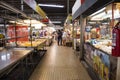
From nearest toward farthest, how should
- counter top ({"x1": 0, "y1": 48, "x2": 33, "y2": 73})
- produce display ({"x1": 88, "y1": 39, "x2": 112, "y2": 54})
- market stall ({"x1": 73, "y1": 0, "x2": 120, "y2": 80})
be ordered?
counter top ({"x1": 0, "y1": 48, "x2": 33, "y2": 73}), market stall ({"x1": 73, "y1": 0, "x2": 120, "y2": 80}), produce display ({"x1": 88, "y1": 39, "x2": 112, "y2": 54})

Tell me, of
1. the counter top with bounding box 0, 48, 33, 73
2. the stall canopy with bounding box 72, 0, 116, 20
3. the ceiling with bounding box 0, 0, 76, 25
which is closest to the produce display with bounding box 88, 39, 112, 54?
the stall canopy with bounding box 72, 0, 116, 20

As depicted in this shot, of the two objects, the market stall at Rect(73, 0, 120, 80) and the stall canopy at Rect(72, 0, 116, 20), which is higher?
the stall canopy at Rect(72, 0, 116, 20)

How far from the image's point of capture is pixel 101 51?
4.47 metres

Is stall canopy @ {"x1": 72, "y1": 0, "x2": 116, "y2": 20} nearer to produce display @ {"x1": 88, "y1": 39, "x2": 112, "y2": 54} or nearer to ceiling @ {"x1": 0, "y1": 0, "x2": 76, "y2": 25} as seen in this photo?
produce display @ {"x1": 88, "y1": 39, "x2": 112, "y2": 54}

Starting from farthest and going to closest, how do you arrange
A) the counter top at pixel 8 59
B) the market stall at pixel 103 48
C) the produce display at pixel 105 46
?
1. the produce display at pixel 105 46
2. the market stall at pixel 103 48
3. the counter top at pixel 8 59

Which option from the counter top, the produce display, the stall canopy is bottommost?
the counter top

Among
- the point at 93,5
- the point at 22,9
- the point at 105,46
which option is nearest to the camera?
the point at 105,46

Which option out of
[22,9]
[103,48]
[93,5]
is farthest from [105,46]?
[22,9]

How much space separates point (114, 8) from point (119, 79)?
6.78 feet

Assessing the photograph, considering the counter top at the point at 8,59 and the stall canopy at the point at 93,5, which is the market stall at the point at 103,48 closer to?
the stall canopy at the point at 93,5

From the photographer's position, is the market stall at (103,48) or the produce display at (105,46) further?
the produce display at (105,46)

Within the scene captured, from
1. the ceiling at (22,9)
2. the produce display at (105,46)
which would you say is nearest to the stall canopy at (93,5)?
the produce display at (105,46)

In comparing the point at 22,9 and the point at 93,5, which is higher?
the point at 22,9

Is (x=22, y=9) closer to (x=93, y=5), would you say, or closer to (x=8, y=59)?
(x=93, y=5)
